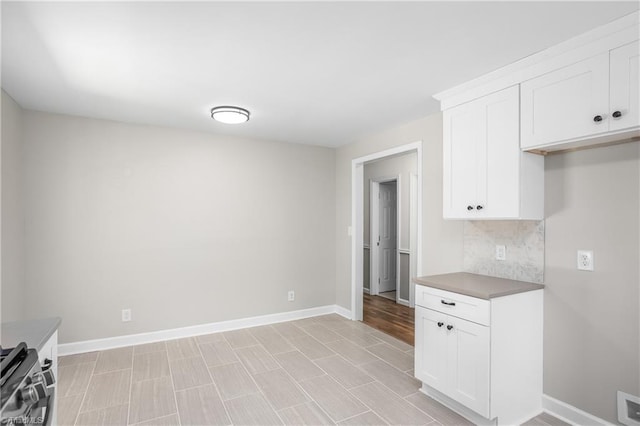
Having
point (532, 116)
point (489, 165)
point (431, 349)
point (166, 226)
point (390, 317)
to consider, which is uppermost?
point (532, 116)

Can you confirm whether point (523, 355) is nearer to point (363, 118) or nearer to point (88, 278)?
point (363, 118)

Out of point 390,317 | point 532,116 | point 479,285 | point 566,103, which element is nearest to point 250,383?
point 479,285

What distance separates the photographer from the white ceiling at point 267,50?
1.69 metres

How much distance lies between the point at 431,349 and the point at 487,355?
1.55 feet

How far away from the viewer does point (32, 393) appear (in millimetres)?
1008

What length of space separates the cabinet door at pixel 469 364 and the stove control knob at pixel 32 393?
2.19m

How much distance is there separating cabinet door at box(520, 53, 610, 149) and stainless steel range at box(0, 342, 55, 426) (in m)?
2.70

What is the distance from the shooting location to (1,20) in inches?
68.4

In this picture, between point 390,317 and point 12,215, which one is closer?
point 12,215

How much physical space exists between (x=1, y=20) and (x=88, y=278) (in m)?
2.48

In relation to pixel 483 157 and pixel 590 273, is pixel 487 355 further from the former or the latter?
pixel 483 157

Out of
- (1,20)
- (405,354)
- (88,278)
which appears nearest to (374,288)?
(405,354)

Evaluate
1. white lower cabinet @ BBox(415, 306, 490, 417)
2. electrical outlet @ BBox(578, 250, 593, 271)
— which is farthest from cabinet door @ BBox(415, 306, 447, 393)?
electrical outlet @ BBox(578, 250, 593, 271)

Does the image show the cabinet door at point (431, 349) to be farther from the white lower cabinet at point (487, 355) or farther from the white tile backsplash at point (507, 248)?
the white tile backsplash at point (507, 248)
